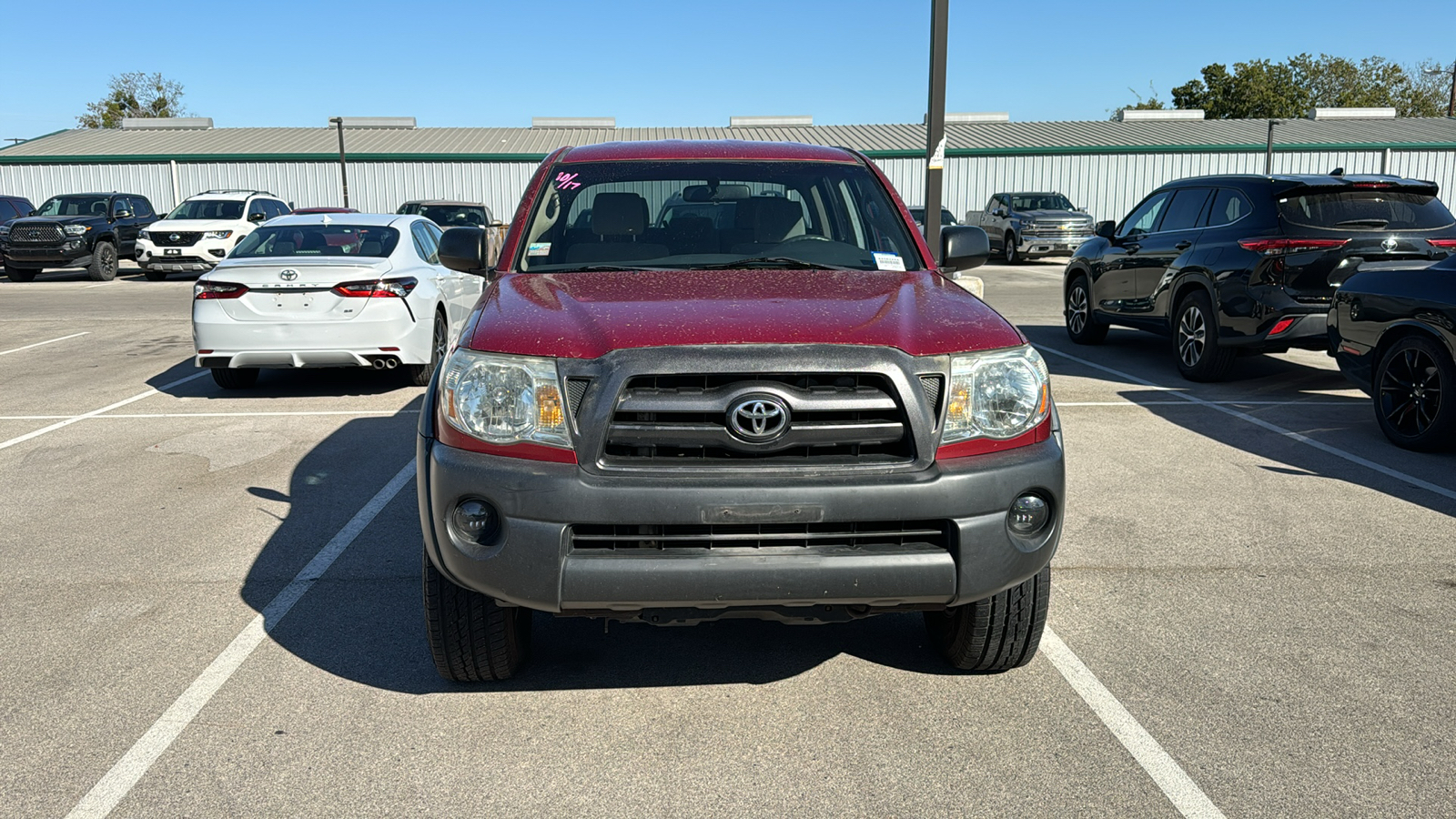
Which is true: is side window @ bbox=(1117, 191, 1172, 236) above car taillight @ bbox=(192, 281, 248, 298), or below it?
above

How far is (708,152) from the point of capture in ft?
16.4

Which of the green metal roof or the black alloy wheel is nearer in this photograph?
the black alloy wheel

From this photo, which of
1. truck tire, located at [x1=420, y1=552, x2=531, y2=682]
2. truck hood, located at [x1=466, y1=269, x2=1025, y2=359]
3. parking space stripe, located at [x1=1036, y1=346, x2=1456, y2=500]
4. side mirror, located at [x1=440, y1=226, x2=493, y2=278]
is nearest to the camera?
truck hood, located at [x1=466, y1=269, x2=1025, y2=359]

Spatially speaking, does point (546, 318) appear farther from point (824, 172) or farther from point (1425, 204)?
point (1425, 204)

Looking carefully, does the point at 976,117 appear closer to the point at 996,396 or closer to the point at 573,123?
the point at 573,123

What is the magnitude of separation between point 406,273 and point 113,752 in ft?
21.2

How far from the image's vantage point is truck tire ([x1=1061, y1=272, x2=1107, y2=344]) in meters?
12.6

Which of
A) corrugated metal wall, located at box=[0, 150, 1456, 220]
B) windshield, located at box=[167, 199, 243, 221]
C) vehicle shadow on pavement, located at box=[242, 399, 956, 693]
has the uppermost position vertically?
corrugated metal wall, located at box=[0, 150, 1456, 220]

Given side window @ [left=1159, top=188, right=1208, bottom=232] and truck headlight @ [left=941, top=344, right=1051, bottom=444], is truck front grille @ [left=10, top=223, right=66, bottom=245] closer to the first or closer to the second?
side window @ [left=1159, top=188, right=1208, bottom=232]

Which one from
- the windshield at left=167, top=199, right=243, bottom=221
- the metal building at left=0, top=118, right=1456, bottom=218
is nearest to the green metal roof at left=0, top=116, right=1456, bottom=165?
the metal building at left=0, top=118, right=1456, bottom=218

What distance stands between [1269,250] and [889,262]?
20.2 ft

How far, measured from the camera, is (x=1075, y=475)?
6.66 metres

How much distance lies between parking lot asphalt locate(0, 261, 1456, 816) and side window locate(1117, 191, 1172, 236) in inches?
194

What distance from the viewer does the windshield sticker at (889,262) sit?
4.41 metres
